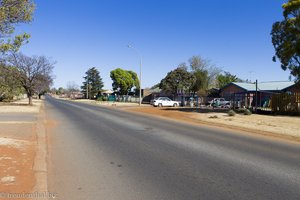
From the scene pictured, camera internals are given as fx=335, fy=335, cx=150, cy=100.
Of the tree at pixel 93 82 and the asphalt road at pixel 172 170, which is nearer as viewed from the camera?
the asphalt road at pixel 172 170

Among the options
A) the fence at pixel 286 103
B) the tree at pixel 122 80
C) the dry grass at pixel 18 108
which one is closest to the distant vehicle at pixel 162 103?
the dry grass at pixel 18 108

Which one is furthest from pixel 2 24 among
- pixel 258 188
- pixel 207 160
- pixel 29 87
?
pixel 29 87

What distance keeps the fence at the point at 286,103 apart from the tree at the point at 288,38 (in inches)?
65.3

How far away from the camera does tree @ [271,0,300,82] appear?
27.1 meters

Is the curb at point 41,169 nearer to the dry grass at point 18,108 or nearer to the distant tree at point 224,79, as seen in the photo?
the dry grass at point 18,108

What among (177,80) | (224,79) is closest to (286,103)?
(177,80)

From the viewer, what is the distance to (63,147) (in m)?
11.2

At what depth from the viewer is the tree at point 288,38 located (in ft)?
89.0

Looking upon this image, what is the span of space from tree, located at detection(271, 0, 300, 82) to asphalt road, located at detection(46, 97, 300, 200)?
17199 millimetres

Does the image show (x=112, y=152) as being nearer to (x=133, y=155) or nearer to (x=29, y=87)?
(x=133, y=155)

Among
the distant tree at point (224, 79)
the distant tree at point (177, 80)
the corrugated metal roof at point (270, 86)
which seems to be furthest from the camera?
the distant tree at point (224, 79)

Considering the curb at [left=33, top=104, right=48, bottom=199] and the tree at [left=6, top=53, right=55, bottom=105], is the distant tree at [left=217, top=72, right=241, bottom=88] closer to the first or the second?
the tree at [left=6, top=53, right=55, bottom=105]

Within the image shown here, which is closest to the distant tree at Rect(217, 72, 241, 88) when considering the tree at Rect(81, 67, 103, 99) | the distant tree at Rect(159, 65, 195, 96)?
the distant tree at Rect(159, 65, 195, 96)

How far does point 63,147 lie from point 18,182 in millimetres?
4920
